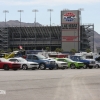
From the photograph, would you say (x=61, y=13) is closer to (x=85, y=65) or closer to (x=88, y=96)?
(x=85, y=65)

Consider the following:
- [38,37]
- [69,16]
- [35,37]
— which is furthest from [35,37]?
[69,16]

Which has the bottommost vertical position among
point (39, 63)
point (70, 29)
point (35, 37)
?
point (39, 63)

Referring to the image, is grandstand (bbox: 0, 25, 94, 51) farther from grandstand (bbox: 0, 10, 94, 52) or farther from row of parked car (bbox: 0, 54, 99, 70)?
row of parked car (bbox: 0, 54, 99, 70)

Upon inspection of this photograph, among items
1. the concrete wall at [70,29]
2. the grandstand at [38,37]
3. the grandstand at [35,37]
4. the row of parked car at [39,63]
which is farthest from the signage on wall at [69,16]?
the row of parked car at [39,63]

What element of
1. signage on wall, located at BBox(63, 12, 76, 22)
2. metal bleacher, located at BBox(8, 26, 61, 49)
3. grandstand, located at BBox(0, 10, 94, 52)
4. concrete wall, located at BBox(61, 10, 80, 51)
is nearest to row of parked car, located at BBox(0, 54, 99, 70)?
concrete wall, located at BBox(61, 10, 80, 51)

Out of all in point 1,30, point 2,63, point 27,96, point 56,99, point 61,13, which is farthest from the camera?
point 1,30

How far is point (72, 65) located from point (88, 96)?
33191 mm

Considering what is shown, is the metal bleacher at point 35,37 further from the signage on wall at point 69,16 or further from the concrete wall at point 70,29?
the signage on wall at point 69,16

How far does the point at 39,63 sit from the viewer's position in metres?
42.3

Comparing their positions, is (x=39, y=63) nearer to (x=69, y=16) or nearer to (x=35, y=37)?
(x=69, y=16)

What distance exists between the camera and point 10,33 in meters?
147

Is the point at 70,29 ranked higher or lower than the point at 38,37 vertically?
higher

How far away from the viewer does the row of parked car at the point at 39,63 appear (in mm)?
38844

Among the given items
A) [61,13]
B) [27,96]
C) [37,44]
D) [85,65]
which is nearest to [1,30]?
[37,44]
